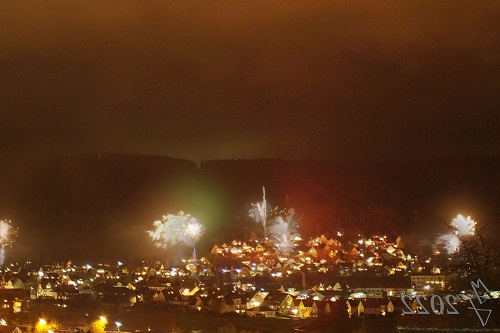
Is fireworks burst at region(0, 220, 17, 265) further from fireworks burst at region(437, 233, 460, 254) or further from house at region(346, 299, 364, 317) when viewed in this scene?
fireworks burst at region(437, 233, 460, 254)

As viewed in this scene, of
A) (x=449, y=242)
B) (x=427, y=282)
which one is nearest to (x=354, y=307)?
(x=427, y=282)

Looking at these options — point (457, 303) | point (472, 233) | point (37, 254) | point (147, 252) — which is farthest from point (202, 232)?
point (457, 303)

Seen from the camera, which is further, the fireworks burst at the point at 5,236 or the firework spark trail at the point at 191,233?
the firework spark trail at the point at 191,233

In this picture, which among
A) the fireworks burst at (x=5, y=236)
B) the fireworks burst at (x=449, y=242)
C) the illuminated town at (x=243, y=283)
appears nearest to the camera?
the illuminated town at (x=243, y=283)

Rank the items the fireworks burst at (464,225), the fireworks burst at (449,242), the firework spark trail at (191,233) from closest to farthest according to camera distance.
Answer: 1. the fireworks burst at (464,225)
2. the fireworks burst at (449,242)
3. the firework spark trail at (191,233)

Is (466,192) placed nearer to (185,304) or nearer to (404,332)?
(185,304)

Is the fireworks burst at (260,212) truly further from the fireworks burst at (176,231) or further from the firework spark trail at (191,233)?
the firework spark trail at (191,233)

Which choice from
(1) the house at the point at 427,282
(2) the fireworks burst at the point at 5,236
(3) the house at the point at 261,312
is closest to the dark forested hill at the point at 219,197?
(2) the fireworks burst at the point at 5,236

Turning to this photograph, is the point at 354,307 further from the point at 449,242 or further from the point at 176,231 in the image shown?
the point at 176,231

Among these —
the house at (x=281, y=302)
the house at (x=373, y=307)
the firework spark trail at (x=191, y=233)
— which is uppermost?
the firework spark trail at (x=191, y=233)
